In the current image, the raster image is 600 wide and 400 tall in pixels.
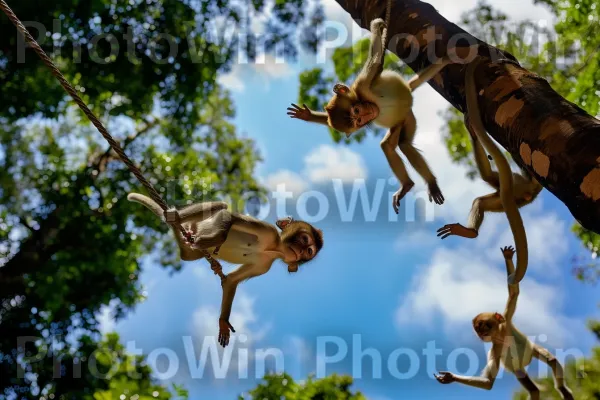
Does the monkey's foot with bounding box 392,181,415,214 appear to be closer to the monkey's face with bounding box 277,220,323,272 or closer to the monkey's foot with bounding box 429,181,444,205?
the monkey's foot with bounding box 429,181,444,205

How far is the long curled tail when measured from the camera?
14.0ft

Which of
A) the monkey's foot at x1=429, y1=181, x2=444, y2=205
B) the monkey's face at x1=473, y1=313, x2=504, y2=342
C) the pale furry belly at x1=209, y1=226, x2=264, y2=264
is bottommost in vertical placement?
the monkey's face at x1=473, y1=313, x2=504, y2=342

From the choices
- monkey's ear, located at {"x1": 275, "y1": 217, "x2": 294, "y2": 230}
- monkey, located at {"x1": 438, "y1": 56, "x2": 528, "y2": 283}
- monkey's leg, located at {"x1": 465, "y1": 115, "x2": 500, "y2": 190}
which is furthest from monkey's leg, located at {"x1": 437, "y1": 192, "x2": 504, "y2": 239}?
monkey's ear, located at {"x1": 275, "y1": 217, "x2": 294, "y2": 230}

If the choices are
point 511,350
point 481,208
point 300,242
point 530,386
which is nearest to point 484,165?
point 481,208

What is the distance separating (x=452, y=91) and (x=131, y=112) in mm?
11741

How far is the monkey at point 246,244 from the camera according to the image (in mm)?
4938

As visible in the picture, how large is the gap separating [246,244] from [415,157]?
215 centimetres

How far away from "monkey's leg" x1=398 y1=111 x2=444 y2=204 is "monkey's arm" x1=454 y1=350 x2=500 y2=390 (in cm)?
183

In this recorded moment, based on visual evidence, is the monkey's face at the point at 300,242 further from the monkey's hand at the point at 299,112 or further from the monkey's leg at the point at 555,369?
the monkey's leg at the point at 555,369

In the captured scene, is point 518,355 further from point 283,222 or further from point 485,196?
point 283,222

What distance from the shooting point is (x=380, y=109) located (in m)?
5.66

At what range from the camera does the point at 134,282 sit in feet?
52.1

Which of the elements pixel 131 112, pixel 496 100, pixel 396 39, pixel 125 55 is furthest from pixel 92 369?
pixel 496 100

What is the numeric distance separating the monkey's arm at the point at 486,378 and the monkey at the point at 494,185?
1.63 meters
